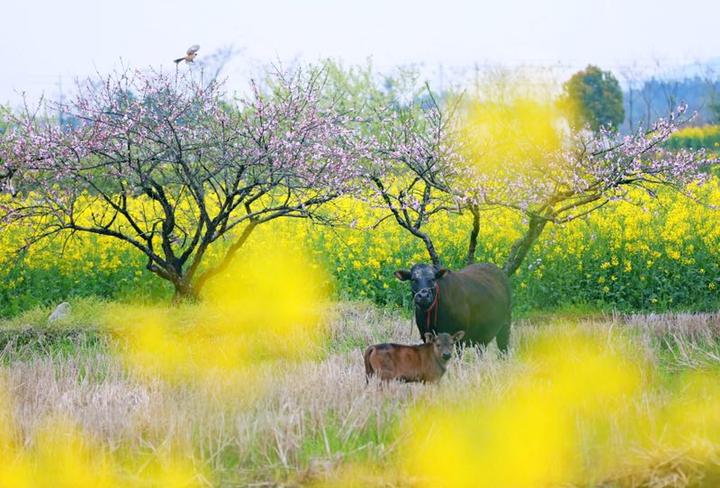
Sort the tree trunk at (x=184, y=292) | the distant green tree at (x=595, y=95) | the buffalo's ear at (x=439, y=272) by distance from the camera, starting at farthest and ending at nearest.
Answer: the distant green tree at (x=595, y=95) < the tree trunk at (x=184, y=292) < the buffalo's ear at (x=439, y=272)

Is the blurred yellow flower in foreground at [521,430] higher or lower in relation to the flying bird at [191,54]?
lower

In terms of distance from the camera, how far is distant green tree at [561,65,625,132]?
36.4 m

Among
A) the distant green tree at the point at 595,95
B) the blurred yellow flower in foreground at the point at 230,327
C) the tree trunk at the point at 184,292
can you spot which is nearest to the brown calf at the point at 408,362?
the blurred yellow flower in foreground at the point at 230,327

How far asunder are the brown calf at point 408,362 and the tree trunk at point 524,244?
14.3 feet

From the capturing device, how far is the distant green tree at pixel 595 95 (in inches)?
1432

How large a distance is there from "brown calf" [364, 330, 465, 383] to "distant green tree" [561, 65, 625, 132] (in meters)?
30.1

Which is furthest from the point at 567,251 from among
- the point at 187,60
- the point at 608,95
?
the point at 608,95

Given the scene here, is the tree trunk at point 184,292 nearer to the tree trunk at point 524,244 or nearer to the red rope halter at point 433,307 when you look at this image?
the tree trunk at point 524,244

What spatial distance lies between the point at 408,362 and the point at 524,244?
4.61 meters

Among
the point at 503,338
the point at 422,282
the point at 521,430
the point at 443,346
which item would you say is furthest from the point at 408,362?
the point at 503,338

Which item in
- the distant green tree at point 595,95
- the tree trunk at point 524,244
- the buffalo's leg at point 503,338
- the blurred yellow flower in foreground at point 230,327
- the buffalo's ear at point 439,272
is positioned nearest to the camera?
the buffalo's ear at point 439,272

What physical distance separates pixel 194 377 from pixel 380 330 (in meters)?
2.62

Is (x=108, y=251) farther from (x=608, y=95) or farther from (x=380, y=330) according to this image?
(x=608, y=95)

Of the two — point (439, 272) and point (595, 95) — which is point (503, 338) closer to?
point (439, 272)
